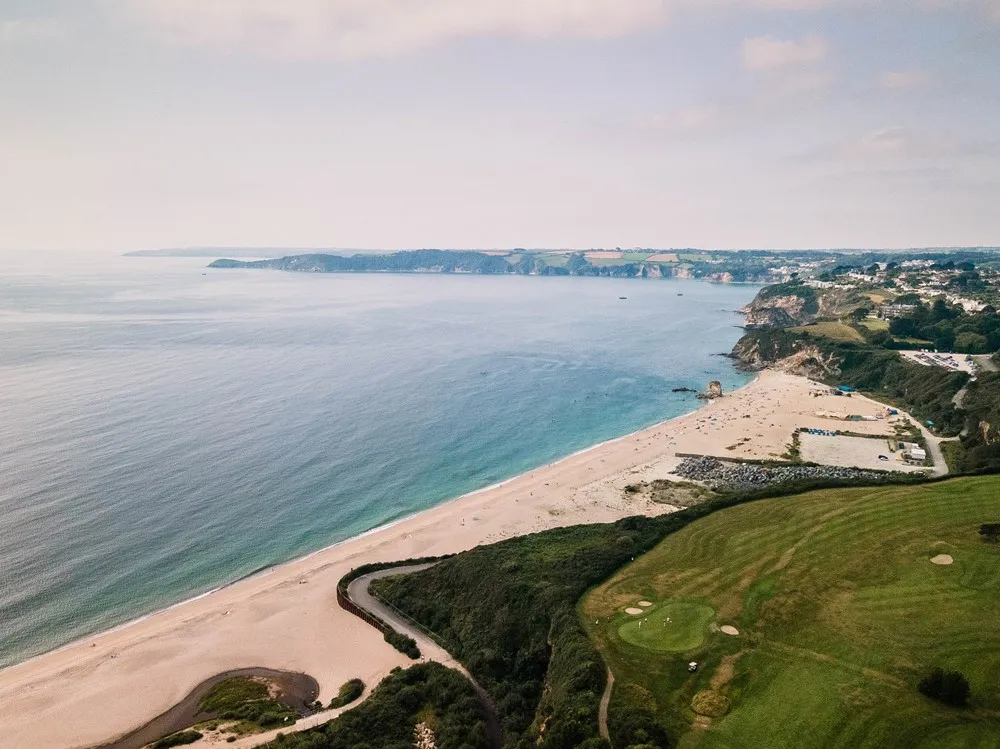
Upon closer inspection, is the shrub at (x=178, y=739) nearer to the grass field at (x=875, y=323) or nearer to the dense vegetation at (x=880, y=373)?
the dense vegetation at (x=880, y=373)

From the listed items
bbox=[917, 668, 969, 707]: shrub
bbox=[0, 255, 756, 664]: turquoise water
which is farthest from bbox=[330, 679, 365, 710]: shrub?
bbox=[917, 668, 969, 707]: shrub

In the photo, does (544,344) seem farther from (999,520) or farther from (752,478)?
(999,520)

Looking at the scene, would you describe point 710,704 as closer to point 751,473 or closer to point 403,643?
point 403,643

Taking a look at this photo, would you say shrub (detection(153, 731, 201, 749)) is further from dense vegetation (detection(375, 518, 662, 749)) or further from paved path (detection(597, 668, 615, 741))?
paved path (detection(597, 668, 615, 741))

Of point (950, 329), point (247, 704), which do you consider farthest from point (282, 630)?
point (950, 329)

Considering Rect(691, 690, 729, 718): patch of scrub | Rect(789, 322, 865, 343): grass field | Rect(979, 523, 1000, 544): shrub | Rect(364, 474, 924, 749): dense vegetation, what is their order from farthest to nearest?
1. Rect(789, 322, 865, 343): grass field
2. Rect(979, 523, 1000, 544): shrub
3. Rect(364, 474, 924, 749): dense vegetation
4. Rect(691, 690, 729, 718): patch of scrub
